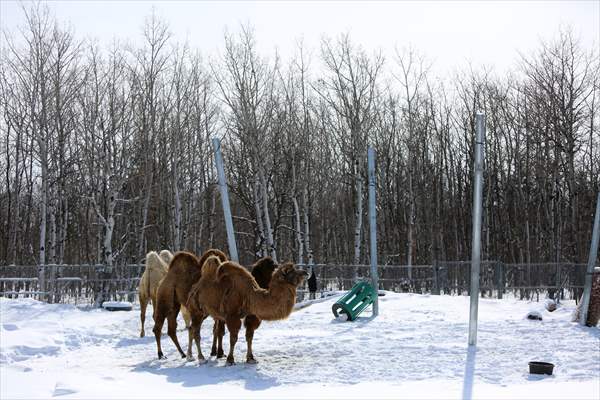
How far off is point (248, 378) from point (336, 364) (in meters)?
1.58

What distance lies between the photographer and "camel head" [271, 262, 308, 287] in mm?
9359

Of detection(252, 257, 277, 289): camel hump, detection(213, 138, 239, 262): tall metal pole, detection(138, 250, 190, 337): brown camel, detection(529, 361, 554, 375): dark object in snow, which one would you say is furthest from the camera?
detection(213, 138, 239, 262): tall metal pole

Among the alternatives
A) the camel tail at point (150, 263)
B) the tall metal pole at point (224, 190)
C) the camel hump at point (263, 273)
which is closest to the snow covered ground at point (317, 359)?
the camel tail at point (150, 263)

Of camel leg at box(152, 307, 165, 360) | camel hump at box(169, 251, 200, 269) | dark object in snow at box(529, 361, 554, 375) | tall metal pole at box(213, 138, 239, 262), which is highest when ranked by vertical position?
tall metal pole at box(213, 138, 239, 262)

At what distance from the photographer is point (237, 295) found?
966 cm

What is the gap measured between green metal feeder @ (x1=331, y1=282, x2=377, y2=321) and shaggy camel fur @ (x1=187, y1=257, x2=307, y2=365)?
5698 millimetres

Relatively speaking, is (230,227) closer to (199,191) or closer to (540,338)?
(540,338)

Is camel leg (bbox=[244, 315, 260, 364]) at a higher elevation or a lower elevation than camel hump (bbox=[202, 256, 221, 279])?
lower

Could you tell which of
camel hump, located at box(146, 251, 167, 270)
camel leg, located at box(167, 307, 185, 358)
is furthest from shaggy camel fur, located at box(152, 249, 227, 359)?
camel hump, located at box(146, 251, 167, 270)

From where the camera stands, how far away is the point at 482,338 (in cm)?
1244

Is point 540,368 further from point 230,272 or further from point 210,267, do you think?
point 210,267

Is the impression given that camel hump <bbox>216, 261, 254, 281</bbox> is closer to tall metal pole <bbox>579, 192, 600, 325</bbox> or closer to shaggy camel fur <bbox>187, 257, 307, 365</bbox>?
shaggy camel fur <bbox>187, 257, 307, 365</bbox>

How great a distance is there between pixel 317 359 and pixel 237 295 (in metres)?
1.68

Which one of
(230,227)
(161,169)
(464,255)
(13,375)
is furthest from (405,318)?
(464,255)
